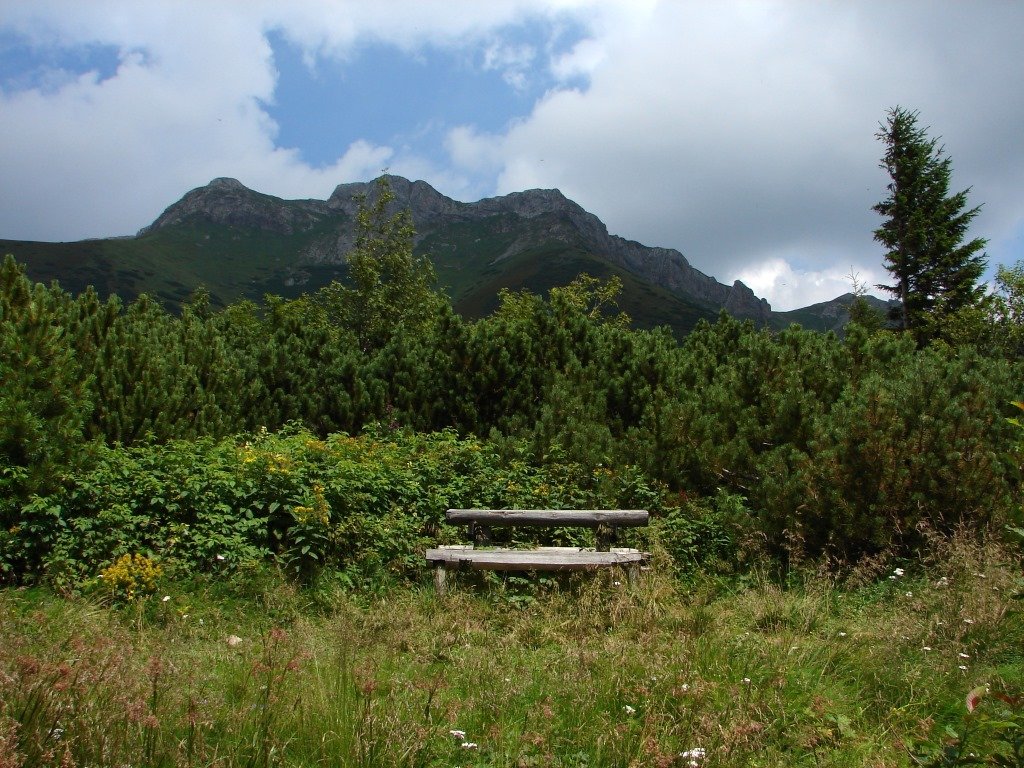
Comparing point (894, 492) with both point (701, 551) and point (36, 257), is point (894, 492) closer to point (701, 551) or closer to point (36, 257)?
point (701, 551)

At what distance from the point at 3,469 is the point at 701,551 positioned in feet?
19.7

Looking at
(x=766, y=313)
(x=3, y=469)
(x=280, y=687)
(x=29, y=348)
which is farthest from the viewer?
(x=766, y=313)

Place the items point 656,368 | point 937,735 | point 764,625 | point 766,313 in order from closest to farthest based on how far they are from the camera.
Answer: point 937,735, point 764,625, point 656,368, point 766,313

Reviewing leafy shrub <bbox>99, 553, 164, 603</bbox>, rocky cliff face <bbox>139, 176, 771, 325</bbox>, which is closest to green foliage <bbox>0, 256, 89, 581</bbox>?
leafy shrub <bbox>99, 553, 164, 603</bbox>

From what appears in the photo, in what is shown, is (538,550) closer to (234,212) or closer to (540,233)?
(540,233)

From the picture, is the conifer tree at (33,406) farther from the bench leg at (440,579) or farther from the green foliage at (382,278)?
the green foliage at (382,278)

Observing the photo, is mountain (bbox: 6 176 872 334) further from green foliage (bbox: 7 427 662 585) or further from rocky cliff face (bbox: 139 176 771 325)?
green foliage (bbox: 7 427 662 585)

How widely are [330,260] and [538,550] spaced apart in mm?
169762

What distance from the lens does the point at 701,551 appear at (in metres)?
6.77

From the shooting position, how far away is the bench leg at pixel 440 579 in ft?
18.5

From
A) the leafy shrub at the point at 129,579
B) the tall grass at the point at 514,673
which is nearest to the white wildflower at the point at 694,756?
the tall grass at the point at 514,673

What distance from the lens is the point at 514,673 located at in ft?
11.9

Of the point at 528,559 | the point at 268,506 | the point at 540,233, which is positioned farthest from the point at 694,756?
the point at 540,233

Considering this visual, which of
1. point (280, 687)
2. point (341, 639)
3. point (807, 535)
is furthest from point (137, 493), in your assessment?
point (807, 535)
